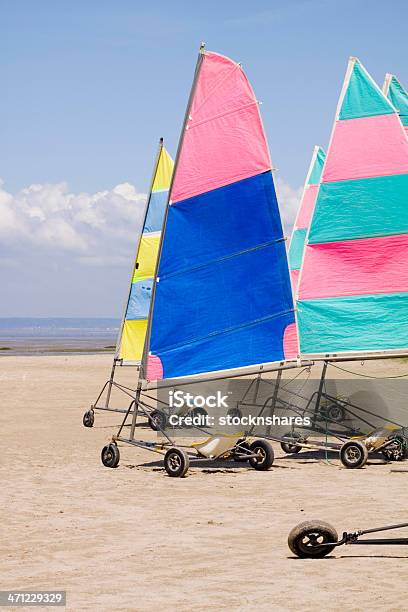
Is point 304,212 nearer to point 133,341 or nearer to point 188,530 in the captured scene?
point 133,341

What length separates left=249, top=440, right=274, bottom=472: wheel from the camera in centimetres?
1612

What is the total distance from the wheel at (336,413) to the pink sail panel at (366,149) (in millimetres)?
4590

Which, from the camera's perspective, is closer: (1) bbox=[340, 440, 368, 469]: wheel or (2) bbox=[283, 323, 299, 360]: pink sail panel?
(1) bbox=[340, 440, 368, 469]: wheel

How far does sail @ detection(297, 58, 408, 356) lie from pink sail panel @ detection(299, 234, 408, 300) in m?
0.02

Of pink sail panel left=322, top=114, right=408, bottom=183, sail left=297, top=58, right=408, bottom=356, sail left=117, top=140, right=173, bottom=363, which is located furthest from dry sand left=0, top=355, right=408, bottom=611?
sail left=117, top=140, right=173, bottom=363

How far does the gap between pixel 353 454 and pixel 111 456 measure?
14.1 feet

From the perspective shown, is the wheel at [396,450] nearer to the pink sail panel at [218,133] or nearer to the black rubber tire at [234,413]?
the black rubber tire at [234,413]

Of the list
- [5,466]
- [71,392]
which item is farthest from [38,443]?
[71,392]

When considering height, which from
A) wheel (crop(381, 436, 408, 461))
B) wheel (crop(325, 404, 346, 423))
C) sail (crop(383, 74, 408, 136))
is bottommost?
wheel (crop(381, 436, 408, 461))

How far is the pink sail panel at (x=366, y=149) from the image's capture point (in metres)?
18.3

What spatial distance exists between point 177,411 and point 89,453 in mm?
3407

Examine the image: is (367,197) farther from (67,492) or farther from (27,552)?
(27,552)

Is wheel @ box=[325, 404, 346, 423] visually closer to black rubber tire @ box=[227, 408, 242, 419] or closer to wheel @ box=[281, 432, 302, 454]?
wheel @ box=[281, 432, 302, 454]

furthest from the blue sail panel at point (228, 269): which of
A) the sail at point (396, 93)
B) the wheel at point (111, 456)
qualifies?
the sail at point (396, 93)
